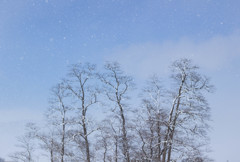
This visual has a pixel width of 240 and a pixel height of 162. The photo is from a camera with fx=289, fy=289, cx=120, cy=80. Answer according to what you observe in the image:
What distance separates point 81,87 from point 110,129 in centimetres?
416

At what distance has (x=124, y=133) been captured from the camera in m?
22.1

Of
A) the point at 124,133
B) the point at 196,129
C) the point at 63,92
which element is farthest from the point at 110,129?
the point at 196,129

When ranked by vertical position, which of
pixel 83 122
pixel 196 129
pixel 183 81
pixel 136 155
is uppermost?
pixel 183 81

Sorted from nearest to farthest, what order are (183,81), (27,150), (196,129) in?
1. (196,129)
2. (183,81)
3. (27,150)

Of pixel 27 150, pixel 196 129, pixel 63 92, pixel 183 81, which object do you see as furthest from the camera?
pixel 27 150

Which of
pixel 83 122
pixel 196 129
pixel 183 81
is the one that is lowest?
pixel 196 129

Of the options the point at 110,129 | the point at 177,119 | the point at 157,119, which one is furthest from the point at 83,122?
the point at 177,119

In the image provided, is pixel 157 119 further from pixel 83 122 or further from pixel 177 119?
pixel 83 122

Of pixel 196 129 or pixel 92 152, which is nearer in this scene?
pixel 196 129

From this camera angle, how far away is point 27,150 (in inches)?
1433

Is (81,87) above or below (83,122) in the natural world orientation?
above

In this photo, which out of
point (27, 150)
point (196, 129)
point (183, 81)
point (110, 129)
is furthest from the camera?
point (27, 150)

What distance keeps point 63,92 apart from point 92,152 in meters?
6.12

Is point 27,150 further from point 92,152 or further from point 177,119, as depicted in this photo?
point 177,119
